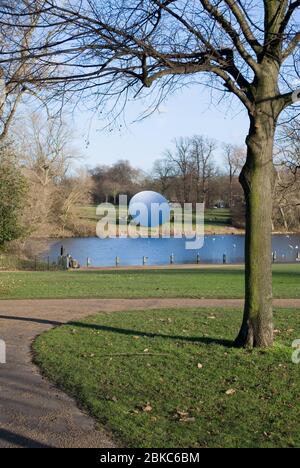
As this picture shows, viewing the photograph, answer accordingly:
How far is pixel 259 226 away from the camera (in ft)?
24.6

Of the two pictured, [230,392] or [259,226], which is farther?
[259,226]

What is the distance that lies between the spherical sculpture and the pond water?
213 centimetres

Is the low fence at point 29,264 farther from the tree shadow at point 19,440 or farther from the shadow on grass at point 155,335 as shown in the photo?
the tree shadow at point 19,440

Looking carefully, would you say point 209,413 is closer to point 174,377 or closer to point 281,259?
point 174,377

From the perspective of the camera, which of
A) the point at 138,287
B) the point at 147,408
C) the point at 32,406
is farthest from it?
the point at 138,287

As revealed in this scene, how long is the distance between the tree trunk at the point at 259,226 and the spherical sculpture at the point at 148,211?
50102mm

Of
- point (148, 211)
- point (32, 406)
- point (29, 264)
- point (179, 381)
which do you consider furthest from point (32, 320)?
point (148, 211)

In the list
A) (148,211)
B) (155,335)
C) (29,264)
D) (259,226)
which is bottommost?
(29,264)

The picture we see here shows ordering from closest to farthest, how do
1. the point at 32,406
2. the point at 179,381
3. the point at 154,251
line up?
the point at 32,406 → the point at 179,381 → the point at 154,251

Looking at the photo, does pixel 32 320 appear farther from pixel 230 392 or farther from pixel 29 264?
pixel 29 264

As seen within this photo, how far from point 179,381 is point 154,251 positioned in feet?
141

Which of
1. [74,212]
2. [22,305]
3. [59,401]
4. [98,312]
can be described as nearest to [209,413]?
[59,401]

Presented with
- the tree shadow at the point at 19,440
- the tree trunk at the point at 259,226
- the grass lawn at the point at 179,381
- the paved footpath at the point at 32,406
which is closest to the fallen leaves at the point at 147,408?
the grass lawn at the point at 179,381
